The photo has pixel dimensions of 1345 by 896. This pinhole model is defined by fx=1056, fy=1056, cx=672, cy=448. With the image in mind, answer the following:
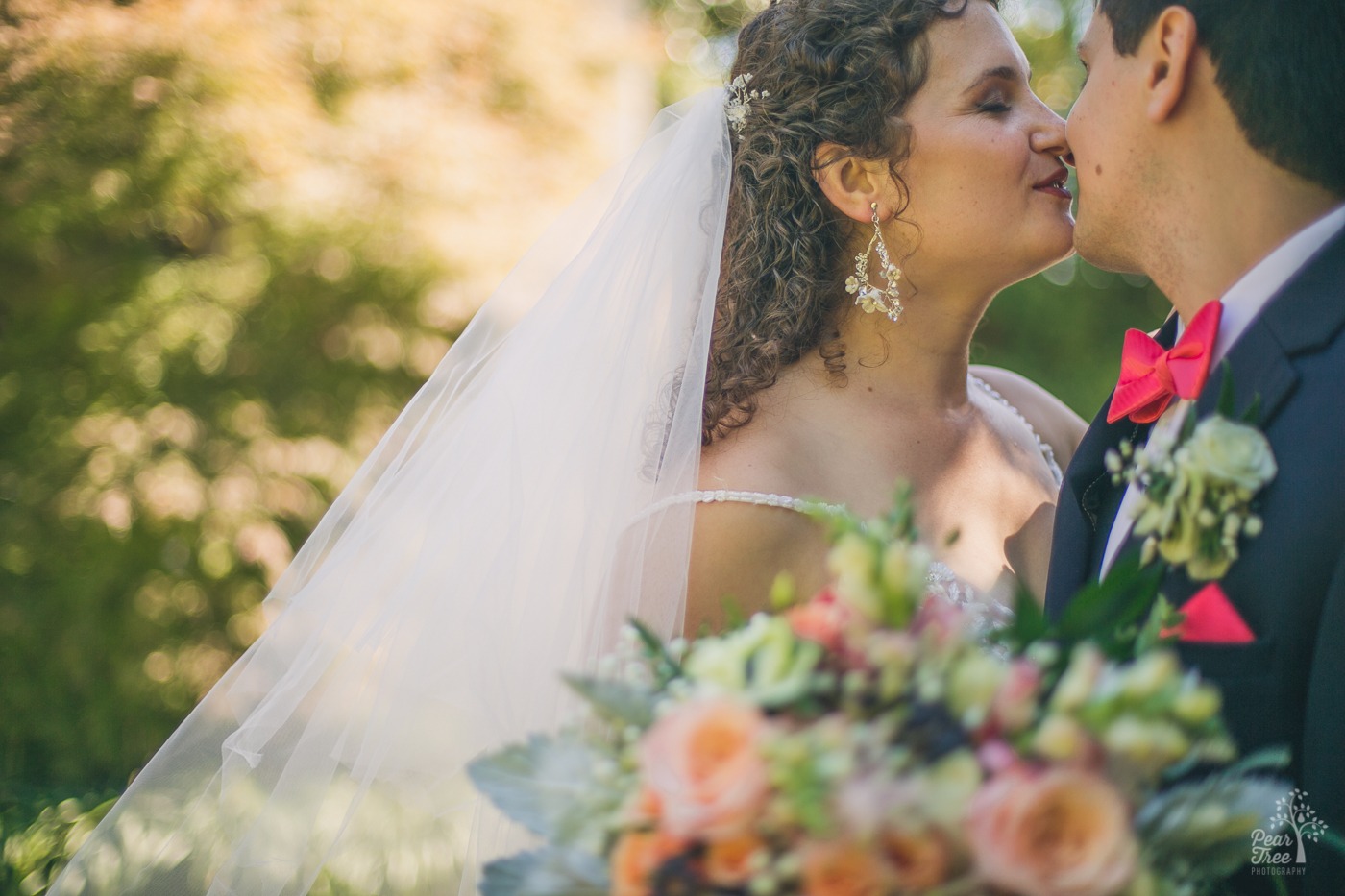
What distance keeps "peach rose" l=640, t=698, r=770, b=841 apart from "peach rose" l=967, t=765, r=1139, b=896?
0.70 ft

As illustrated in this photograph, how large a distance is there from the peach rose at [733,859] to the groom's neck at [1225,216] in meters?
1.51

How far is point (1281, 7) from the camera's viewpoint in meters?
1.85

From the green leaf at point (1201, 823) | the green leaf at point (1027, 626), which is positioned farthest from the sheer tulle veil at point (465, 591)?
the green leaf at point (1201, 823)

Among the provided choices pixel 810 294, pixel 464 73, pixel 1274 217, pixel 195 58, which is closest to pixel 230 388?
pixel 195 58

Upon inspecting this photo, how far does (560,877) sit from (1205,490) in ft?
3.75

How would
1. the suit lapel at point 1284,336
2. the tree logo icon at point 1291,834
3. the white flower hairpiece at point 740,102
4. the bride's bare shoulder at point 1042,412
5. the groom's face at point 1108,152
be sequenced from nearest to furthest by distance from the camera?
1. the tree logo icon at point 1291,834
2. the suit lapel at point 1284,336
3. the groom's face at point 1108,152
4. the white flower hairpiece at point 740,102
5. the bride's bare shoulder at point 1042,412

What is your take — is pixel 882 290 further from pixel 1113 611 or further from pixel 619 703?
pixel 619 703

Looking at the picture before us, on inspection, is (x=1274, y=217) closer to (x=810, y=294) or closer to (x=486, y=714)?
(x=810, y=294)

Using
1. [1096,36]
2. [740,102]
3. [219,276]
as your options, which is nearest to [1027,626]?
[1096,36]

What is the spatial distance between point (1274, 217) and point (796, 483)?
118 cm

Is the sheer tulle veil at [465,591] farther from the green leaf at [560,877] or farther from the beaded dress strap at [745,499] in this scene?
the green leaf at [560,877]

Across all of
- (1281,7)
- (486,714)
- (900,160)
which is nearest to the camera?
(1281,7)

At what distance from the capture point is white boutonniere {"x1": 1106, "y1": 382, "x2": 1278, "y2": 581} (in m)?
1.59

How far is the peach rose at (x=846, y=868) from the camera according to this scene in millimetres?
1001
